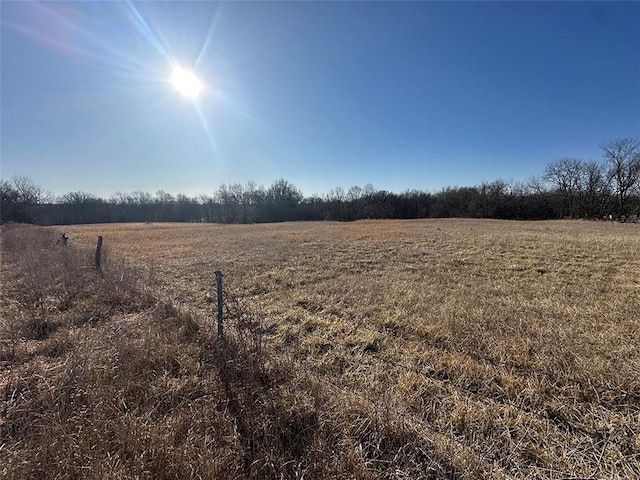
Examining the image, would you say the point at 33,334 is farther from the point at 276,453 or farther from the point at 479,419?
the point at 479,419

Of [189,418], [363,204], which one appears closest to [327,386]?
[189,418]

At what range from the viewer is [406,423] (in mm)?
2678

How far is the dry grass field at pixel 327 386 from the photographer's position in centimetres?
226

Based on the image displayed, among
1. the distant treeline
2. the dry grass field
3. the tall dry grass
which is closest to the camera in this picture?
the tall dry grass

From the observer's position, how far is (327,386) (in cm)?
333

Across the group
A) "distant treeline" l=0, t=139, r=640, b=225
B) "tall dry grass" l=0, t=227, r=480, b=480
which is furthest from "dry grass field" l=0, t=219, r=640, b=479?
"distant treeline" l=0, t=139, r=640, b=225

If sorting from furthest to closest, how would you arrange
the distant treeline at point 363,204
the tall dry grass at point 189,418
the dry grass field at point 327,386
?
the distant treeline at point 363,204 < the dry grass field at point 327,386 < the tall dry grass at point 189,418

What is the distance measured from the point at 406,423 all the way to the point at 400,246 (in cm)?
1407

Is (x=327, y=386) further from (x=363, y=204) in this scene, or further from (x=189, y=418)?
(x=363, y=204)

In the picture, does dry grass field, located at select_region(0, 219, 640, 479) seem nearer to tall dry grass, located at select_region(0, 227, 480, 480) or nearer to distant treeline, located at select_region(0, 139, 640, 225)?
tall dry grass, located at select_region(0, 227, 480, 480)

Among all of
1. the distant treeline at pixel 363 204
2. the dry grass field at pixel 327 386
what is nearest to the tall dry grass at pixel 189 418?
the dry grass field at pixel 327 386

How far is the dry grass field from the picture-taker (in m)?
2.26

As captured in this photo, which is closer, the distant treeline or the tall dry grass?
the tall dry grass

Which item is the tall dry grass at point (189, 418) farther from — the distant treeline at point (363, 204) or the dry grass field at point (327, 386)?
the distant treeline at point (363, 204)
